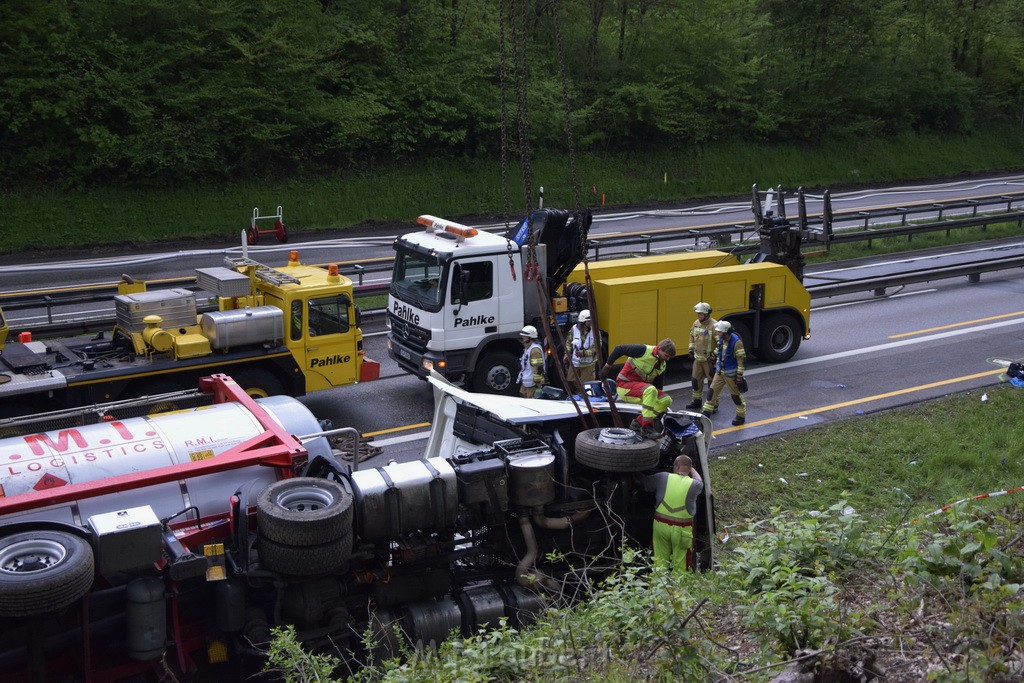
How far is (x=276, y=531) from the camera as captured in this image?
6.08 m

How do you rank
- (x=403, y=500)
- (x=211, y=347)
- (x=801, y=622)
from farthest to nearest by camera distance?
(x=211, y=347)
(x=403, y=500)
(x=801, y=622)

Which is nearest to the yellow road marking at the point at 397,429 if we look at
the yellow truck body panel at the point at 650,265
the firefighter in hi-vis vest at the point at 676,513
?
the yellow truck body panel at the point at 650,265

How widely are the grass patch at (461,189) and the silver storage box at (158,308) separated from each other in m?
15.1

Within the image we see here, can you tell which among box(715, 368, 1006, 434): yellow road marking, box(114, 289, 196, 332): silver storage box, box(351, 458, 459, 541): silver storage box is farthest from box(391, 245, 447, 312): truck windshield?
box(351, 458, 459, 541): silver storage box

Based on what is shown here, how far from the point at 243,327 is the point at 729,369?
6.18 m

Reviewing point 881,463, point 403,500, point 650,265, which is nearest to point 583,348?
point 650,265

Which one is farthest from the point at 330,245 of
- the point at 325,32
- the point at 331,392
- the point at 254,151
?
the point at 331,392

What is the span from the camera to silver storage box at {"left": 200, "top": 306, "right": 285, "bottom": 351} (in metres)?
12.0

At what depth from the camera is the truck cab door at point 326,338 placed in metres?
12.7

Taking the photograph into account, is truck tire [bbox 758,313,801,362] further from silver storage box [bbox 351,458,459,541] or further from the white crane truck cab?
silver storage box [bbox 351,458,459,541]

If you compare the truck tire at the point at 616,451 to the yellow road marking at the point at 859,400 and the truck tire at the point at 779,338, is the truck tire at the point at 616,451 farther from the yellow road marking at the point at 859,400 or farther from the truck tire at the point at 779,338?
the truck tire at the point at 779,338

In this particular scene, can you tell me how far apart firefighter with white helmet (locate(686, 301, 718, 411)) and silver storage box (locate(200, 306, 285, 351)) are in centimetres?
553

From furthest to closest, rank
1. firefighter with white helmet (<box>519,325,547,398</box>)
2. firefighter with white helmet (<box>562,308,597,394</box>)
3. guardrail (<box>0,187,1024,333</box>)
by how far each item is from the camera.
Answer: guardrail (<box>0,187,1024,333</box>)
firefighter with white helmet (<box>562,308,597,394</box>)
firefighter with white helmet (<box>519,325,547,398</box>)

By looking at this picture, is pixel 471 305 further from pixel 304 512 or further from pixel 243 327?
pixel 304 512
